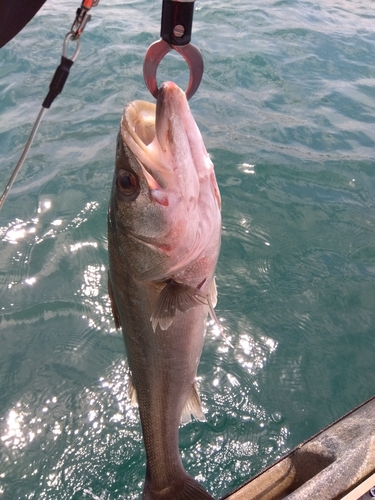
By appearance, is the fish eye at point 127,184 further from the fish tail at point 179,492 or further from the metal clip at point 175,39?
the fish tail at point 179,492

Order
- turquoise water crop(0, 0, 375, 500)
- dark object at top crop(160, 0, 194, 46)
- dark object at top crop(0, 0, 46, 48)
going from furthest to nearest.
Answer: turquoise water crop(0, 0, 375, 500)
dark object at top crop(0, 0, 46, 48)
dark object at top crop(160, 0, 194, 46)

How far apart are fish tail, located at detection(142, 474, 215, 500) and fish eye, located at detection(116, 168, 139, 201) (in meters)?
1.67

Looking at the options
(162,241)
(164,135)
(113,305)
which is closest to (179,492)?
(113,305)

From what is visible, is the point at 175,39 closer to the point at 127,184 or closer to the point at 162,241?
the point at 127,184

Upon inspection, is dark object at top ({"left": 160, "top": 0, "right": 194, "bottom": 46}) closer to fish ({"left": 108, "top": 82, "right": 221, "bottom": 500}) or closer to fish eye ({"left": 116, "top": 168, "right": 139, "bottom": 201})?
fish ({"left": 108, "top": 82, "right": 221, "bottom": 500})

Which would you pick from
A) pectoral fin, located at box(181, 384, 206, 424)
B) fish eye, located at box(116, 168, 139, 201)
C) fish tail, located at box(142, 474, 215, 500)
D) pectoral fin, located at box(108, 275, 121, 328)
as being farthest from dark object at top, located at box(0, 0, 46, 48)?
fish tail, located at box(142, 474, 215, 500)

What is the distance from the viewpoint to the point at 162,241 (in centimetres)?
204

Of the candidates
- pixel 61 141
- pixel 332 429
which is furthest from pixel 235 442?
pixel 61 141

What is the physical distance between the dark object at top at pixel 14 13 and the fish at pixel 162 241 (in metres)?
1.04

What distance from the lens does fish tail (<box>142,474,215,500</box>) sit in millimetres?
2594

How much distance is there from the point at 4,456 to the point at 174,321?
233 cm

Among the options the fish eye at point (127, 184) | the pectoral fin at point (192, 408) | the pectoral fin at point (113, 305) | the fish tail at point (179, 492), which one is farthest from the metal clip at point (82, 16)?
the fish tail at point (179, 492)

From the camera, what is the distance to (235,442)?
3756mm

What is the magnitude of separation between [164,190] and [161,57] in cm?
55
